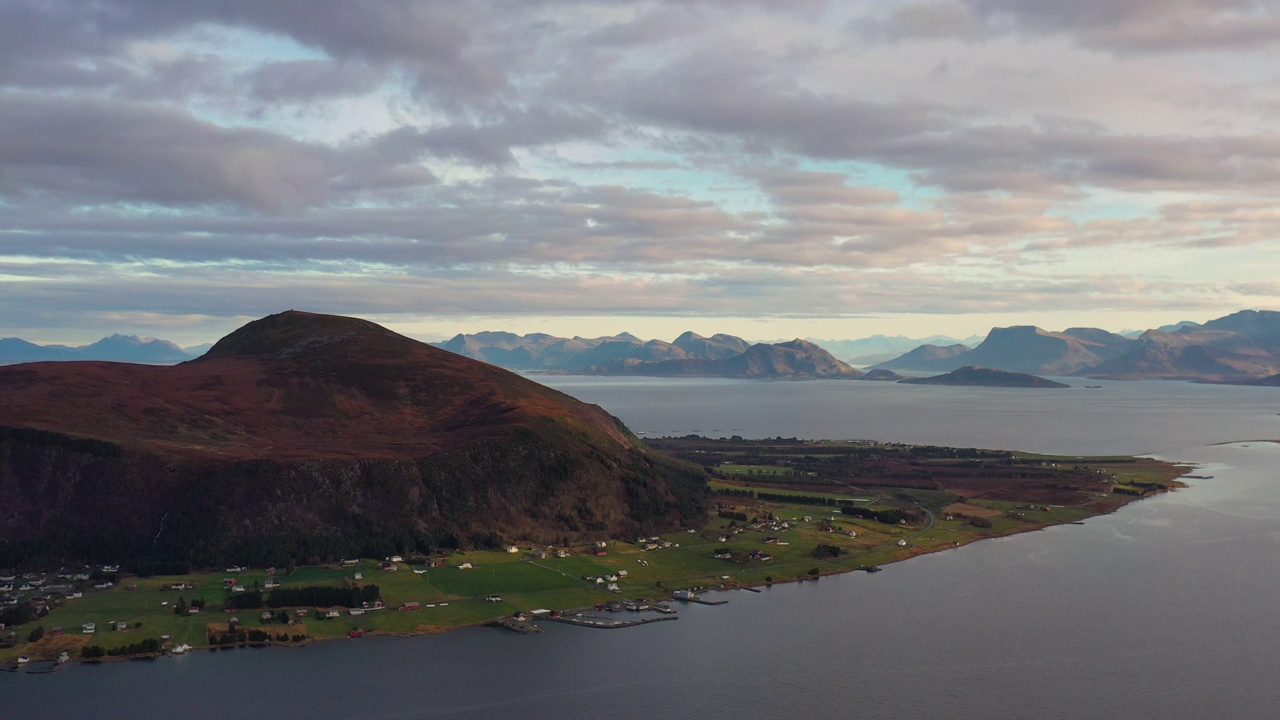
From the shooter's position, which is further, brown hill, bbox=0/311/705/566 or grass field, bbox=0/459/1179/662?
brown hill, bbox=0/311/705/566

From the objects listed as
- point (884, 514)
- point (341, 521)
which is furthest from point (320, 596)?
point (884, 514)

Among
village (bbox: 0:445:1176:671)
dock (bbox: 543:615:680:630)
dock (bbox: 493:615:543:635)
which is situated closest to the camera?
village (bbox: 0:445:1176:671)

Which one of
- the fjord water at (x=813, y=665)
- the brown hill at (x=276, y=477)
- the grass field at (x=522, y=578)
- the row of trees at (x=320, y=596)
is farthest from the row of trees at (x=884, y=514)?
the row of trees at (x=320, y=596)

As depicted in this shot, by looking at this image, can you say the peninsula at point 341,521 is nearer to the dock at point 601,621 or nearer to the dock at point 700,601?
the dock at point 601,621

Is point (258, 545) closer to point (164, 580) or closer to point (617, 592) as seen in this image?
point (164, 580)

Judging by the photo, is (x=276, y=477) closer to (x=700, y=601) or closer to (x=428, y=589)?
(x=428, y=589)

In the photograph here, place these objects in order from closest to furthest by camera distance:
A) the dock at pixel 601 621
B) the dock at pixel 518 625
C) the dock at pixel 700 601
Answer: the dock at pixel 518 625 < the dock at pixel 601 621 < the dock at pixel 700 601

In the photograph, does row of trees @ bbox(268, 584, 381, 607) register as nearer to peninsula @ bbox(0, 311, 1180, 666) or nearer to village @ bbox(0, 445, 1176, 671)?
village @ bbox(0, 445, 1176, 671)

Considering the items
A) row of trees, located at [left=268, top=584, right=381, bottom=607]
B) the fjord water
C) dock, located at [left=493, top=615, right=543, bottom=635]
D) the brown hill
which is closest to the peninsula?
row of trees, located at [left=268, top=584, right=381, bottom=607]

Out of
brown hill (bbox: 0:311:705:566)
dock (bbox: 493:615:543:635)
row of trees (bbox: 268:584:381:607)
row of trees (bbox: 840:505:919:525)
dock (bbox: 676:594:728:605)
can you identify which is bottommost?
dock (bbox: 493:615:543:635)
